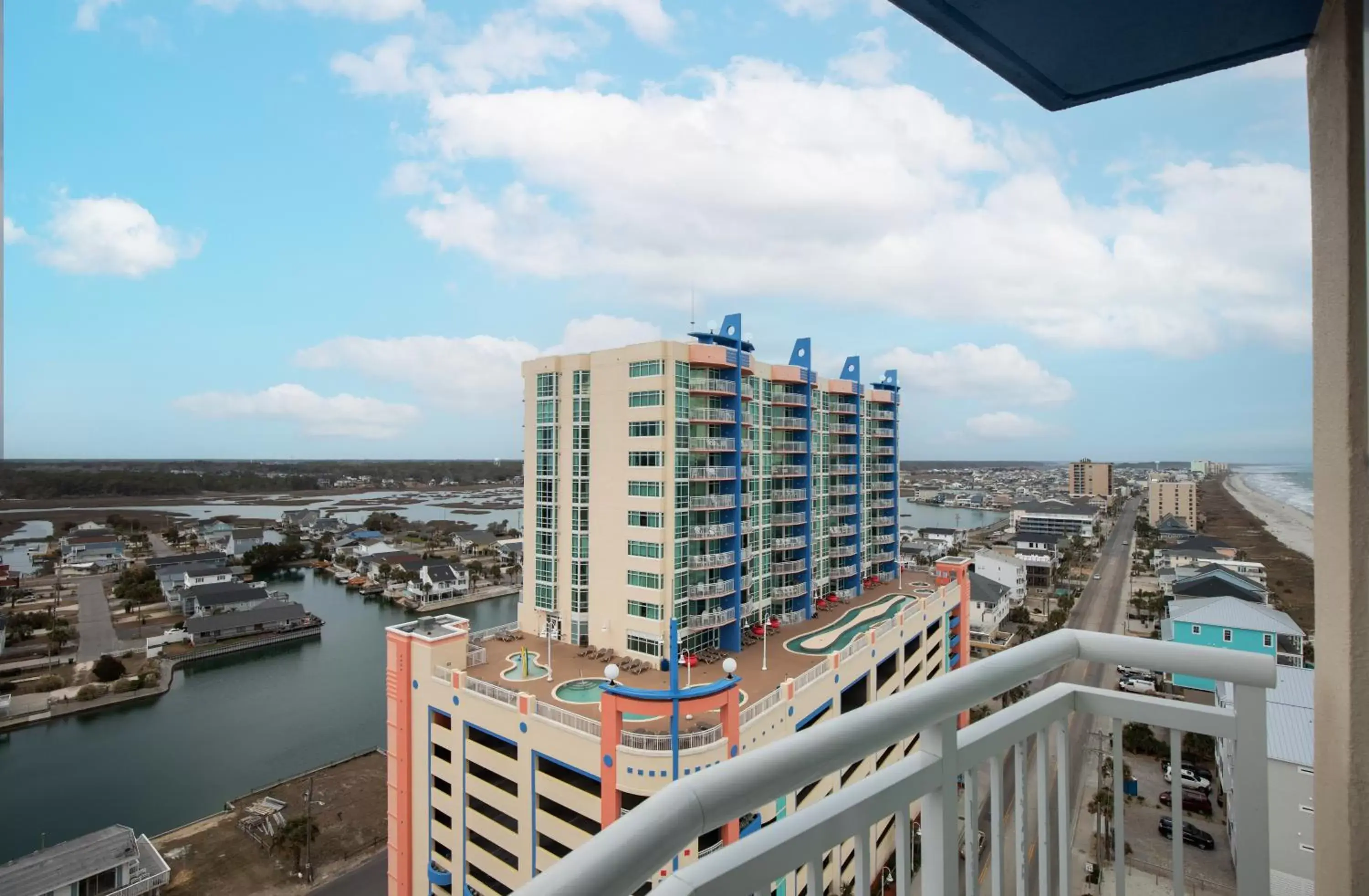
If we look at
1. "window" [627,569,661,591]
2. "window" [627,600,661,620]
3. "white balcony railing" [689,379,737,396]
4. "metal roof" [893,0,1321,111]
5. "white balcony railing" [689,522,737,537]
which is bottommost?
"window" [627,600,661,620]

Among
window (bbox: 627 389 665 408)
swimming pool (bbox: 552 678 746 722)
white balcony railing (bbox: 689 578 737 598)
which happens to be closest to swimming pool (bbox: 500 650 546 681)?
swimming pool (bbox: 552 678 746 722)

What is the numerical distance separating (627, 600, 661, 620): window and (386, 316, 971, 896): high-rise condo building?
5 centimetres

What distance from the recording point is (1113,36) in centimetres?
71

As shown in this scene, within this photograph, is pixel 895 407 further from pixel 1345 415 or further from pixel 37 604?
pixel 37 604

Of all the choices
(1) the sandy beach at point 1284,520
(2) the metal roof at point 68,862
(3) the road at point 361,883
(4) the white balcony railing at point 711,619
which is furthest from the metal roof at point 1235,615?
(2) the metal roof at point 68,862

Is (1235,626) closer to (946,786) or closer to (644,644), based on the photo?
(644,644)

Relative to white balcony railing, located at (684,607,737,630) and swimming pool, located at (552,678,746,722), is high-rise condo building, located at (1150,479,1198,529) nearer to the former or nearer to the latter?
white balcony railing, located at (684,607,737,630)

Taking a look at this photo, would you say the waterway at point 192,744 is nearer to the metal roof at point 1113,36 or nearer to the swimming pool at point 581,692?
the swimming pool at point 581,692

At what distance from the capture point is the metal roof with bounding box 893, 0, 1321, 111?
654 mm

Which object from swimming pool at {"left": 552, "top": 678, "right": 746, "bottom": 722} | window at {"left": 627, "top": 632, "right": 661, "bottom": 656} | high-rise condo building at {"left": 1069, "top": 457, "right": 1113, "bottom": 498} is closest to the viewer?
swimming pool at {"left": 552, "top": 678, "right": 746, "bottom": 722}

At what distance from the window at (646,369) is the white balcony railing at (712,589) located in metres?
2.57

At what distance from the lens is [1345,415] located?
65cm

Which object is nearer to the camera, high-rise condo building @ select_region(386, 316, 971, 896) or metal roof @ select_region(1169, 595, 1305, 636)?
high-rise condo building @ select_region(386, 316, 971, 896)

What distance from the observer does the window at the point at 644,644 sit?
22.5 ft
